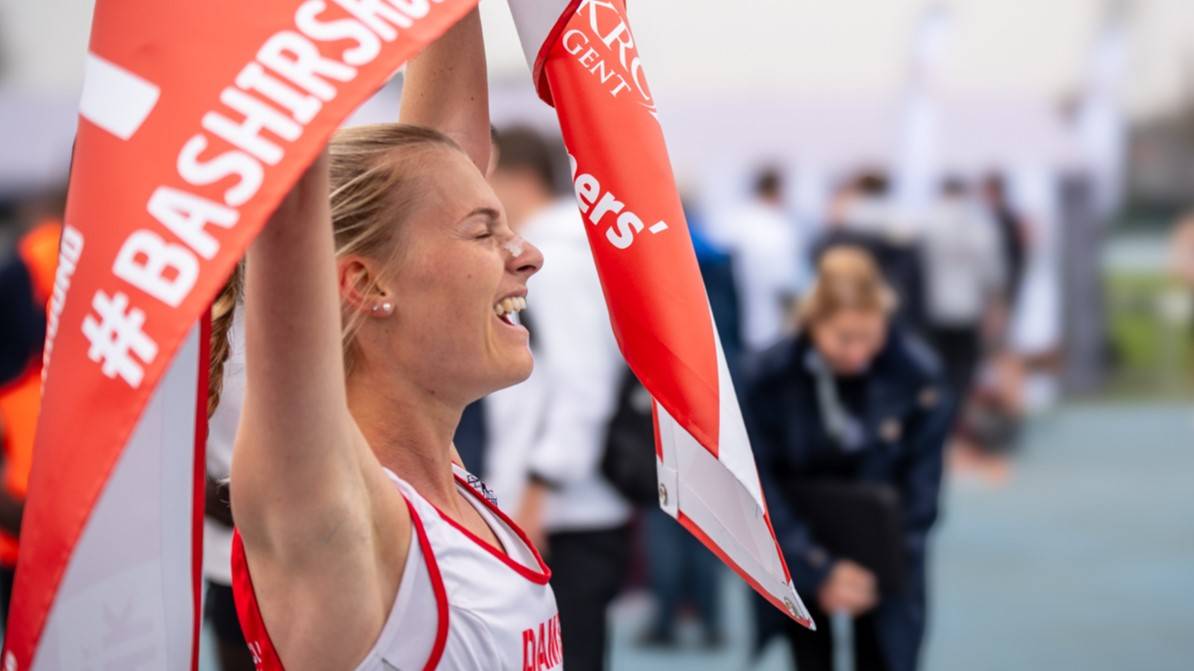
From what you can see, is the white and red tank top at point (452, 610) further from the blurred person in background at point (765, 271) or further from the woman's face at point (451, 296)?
the blurred person in background at point (765, 271)

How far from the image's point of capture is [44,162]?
11.6m

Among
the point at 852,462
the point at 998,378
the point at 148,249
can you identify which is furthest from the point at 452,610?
the point at 998,378

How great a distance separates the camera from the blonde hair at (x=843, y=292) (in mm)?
4137

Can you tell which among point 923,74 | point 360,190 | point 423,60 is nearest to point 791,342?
point 423,60

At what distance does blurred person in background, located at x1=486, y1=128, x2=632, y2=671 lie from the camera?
12.2ft

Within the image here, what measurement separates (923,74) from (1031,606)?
6.02 metres

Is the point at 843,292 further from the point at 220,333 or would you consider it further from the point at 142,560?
the point at 142,560

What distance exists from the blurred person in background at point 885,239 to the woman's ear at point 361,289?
6.62 m

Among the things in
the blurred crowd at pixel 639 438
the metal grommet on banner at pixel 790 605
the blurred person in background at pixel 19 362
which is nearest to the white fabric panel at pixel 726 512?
the metal grommet on banner at pixel 790 605

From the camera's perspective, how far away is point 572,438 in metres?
A: 3.77

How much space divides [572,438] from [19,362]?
1.49 meters

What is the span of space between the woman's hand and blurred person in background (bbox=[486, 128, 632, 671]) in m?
0.57

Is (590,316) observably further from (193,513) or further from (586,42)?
(193,513)

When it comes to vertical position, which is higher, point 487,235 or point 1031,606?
point 487,235
